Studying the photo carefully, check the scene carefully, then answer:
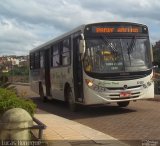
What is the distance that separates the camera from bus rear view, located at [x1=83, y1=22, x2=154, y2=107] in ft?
53.8

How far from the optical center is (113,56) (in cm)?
1658

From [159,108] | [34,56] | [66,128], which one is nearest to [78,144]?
[66,128]

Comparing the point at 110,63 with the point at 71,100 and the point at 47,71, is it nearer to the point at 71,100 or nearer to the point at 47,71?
the point at 71,100

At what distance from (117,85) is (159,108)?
299 cm

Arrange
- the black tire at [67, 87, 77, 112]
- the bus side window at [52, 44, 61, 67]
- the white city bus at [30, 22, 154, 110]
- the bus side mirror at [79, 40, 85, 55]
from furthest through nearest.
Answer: the bus side window at [52, 44, 61, 67], the black tire at [67, 87, 77, 112], the white city bus at [30, 22, 154, 110], the bus side mirror at [79, 40, 85, 55]

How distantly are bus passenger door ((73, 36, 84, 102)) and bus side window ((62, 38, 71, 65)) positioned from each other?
2.68ft

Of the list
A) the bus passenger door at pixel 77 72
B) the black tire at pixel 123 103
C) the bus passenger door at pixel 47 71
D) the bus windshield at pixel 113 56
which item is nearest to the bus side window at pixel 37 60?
the bus passenger door at pixel 47 71

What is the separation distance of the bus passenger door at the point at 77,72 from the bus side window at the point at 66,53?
818mm

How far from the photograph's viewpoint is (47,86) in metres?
23.7

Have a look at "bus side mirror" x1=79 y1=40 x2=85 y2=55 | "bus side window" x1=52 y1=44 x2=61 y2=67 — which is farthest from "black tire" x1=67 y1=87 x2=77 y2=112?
"bus side mirror" x1=79 y1=40 x2=85 y2=55

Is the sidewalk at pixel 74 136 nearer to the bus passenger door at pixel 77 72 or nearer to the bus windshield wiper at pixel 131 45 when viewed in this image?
the bus passenger door at pixel 77 72

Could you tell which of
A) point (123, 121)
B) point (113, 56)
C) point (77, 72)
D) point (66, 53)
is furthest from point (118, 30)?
point (123, 121)

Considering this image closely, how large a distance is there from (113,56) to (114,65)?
32 cm

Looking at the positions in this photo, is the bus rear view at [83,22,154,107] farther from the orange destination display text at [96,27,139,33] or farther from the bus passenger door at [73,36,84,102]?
the bus passenger door at [73,36,84,102]
